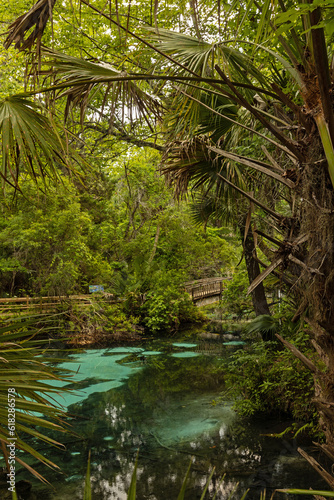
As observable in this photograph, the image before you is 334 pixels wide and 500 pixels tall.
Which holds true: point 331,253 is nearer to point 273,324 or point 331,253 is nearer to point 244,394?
point 273,324

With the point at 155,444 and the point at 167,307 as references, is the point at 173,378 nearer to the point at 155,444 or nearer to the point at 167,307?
the point at 155,444

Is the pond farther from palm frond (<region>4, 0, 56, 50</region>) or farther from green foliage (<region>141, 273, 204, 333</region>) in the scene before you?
green foliage (<region>141, 273, 204, 333</region>)

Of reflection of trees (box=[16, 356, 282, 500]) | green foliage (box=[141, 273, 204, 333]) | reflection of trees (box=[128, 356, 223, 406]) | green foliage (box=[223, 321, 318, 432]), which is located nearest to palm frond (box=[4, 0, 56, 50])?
reflection of trees (box=[16, 356, 282, 500])

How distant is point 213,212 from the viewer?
7.98m

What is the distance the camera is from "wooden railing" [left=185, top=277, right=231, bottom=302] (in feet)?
52.0

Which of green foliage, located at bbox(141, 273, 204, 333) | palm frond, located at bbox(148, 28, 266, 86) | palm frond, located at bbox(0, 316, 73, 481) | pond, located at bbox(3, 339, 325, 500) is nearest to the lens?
palm frond, located at bbox(0, 316, 73, 481)

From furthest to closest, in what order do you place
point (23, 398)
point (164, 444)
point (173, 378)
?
point (173, 378) → point (164, 444) → point (23, 398)

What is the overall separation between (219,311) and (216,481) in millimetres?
11290

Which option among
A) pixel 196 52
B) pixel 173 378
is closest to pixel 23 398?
pixel 196 52

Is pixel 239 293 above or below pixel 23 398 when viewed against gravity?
below

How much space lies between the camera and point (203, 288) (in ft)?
54.2

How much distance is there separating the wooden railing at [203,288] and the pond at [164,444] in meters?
7.37

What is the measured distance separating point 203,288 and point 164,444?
1170 centimetres

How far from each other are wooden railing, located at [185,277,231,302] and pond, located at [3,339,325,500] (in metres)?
7.37
